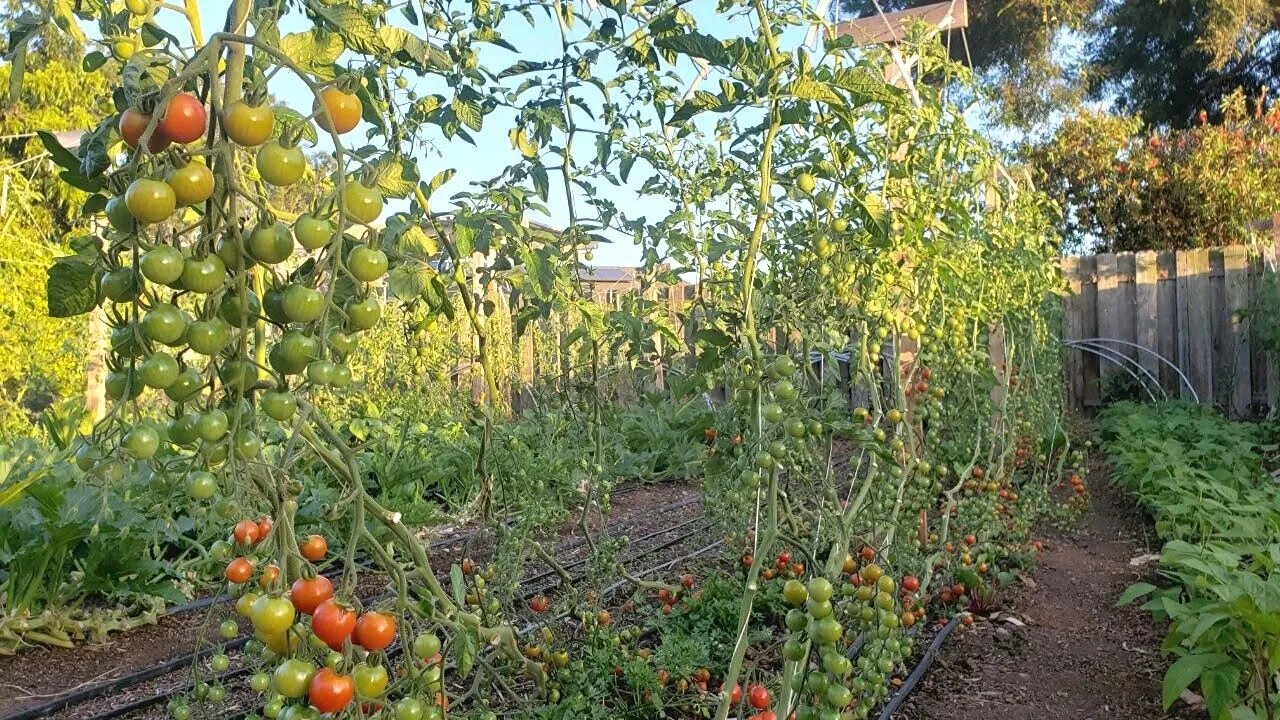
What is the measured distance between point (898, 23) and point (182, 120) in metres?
3.19

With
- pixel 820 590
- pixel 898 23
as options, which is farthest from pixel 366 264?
pixel 898 23

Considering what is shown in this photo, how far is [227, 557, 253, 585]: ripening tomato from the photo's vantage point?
0.82m

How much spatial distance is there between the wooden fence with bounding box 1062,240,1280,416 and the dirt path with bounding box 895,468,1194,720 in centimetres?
383

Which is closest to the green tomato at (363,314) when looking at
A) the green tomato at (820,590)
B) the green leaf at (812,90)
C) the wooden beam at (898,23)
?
the green tomato at (820,590)

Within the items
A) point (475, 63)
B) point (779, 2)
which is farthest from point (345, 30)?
point (779, 2)

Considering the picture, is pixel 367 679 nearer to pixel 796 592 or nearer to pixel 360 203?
pixel 360 203

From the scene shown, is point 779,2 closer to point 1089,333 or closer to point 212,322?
point 212,322

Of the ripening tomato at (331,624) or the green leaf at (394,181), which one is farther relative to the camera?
the green leaf at (394,181)

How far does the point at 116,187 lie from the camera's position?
69 centimetres

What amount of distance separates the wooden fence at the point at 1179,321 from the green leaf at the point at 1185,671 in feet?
16.5

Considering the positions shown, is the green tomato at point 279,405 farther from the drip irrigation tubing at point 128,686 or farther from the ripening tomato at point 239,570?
the drip irrigation tubing at point 128,686

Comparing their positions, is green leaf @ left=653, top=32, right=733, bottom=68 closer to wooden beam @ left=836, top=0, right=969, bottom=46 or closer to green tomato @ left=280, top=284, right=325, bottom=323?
green tomato @ left=280, top=284, right=325, bottom=323

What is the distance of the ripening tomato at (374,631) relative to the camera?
2.46 feet

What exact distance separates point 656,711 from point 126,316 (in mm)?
1756
